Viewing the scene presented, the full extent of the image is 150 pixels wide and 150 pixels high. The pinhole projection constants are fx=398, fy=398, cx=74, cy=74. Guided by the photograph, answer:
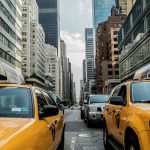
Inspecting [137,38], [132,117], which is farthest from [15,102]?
[137,38]

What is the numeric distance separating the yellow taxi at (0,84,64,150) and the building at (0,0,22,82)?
5966 cm

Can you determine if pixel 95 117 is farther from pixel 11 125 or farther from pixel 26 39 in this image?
pixel 26 39

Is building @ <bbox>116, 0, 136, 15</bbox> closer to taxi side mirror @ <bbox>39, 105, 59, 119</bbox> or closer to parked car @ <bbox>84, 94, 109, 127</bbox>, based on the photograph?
parked car @ <bbox>84, 94, 109, 127</bbox>

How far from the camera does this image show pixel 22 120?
5.25 meters

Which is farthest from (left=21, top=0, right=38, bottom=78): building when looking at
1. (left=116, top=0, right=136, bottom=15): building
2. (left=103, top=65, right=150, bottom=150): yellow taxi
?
(left=103, top=65, right=150, bottom=150): yellow taxi

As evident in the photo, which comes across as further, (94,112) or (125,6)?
(125,6)

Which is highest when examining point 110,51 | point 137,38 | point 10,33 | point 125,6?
point 125,6

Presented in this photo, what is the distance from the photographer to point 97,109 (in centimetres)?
1933

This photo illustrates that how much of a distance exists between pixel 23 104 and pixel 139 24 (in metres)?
67.6

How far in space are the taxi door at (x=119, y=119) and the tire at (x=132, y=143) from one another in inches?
21.9

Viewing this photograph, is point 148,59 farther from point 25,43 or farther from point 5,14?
point 25,43

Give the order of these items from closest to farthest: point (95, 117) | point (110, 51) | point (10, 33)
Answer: point (95, 117) → point (10, 33) → point (110, 51)

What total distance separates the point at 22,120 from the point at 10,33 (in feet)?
243

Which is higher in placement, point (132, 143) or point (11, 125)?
point (11, 125)
